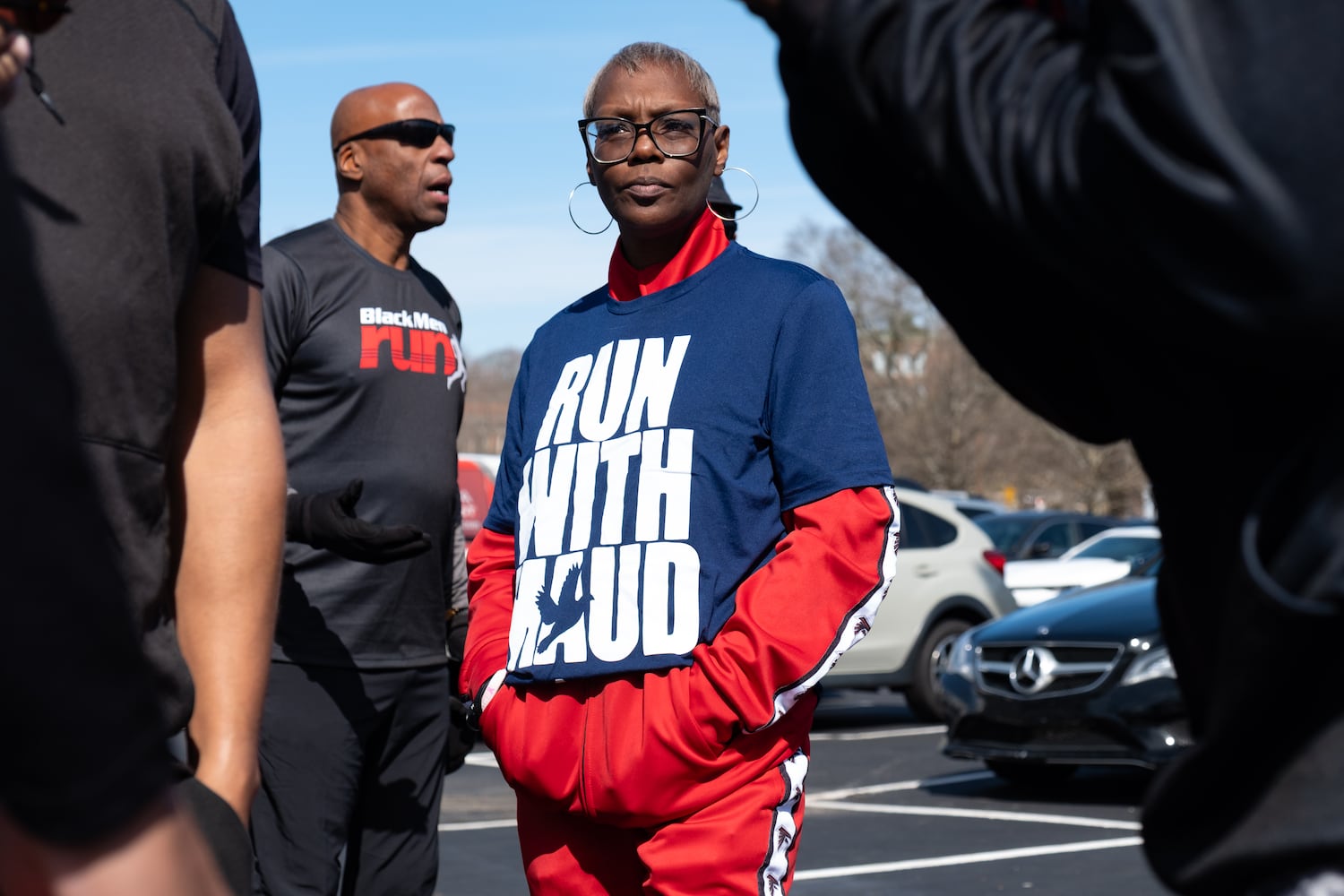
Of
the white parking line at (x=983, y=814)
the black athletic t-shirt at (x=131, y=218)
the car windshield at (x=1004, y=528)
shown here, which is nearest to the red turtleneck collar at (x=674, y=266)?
the black athletic t-shirt at (x=131, y=218)

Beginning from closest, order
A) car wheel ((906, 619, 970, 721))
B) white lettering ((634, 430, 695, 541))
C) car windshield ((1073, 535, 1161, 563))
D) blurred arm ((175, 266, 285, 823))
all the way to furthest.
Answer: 1. blurred arm ((175, 266, 285, 823))
2. white lettering ((634, 430, 695, 541))
3. car wheel ((906, 619, 970, 721))
4. car windshield ((1073, 535, 1161, 563))

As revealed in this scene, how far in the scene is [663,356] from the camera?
2.89m

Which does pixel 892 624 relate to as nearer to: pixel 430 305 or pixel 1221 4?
pixel 430 305

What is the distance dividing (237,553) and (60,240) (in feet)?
1.60

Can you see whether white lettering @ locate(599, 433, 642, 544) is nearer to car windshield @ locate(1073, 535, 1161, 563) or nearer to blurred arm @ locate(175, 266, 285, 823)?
blurred arm @ locate(175, 266, 285, 823)

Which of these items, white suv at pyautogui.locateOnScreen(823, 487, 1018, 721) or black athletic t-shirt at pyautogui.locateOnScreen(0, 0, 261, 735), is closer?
black athletic t-shirt at pyautogui.locateOnScreen(0, 0, 261, 735)

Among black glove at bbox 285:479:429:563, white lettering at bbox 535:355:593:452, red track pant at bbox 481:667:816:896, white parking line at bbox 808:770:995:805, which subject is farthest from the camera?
white parking line at bbox 808:770:995:805

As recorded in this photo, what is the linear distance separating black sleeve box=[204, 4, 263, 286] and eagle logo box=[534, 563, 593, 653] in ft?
2.92

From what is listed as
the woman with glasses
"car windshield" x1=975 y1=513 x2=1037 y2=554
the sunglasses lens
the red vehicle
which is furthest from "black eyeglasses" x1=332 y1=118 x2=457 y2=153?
"car windshield" x1=975 y1=513 x2=1037 y2=554

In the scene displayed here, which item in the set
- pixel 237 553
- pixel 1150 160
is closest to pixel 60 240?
pixel 237 553

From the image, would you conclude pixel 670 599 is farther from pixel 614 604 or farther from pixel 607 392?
pixel 607 392

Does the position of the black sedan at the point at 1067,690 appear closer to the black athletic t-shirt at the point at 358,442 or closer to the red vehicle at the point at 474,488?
the red vehicle at the point at 474,488

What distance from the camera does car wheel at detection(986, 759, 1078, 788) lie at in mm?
9180

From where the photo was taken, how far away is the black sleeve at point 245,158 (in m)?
2.03
